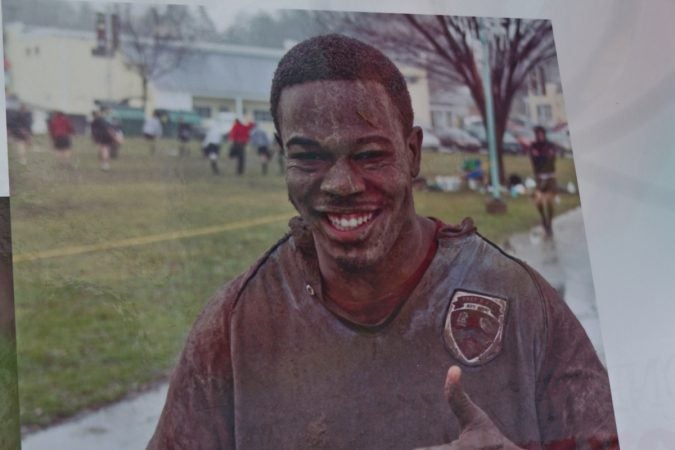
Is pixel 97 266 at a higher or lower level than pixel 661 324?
higher

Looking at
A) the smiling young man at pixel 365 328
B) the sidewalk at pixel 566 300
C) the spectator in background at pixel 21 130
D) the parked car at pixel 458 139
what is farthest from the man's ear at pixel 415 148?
the spectator in background at pixel 21 130

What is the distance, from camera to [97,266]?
8.50 feet

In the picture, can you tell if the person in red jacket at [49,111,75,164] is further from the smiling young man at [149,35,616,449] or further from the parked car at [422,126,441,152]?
the parked car at [422,126,441,152]

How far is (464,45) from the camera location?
10.1ft

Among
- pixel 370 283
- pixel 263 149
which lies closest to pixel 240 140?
pixel 263 149

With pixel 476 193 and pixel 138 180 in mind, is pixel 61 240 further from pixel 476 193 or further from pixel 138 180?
pixel 476 193

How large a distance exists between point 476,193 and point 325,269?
0.70 meters

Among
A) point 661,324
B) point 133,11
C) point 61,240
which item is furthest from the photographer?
point 661,324

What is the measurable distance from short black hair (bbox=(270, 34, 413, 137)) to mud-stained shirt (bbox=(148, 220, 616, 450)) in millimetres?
485

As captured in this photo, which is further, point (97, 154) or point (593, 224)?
point (593, 224)

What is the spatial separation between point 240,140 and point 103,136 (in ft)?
1.55

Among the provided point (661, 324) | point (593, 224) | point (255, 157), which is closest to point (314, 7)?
point (255, 157)

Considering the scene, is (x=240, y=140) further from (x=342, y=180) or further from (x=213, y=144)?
(x=342, y=180)

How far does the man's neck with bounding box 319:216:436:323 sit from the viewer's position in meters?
2.67
